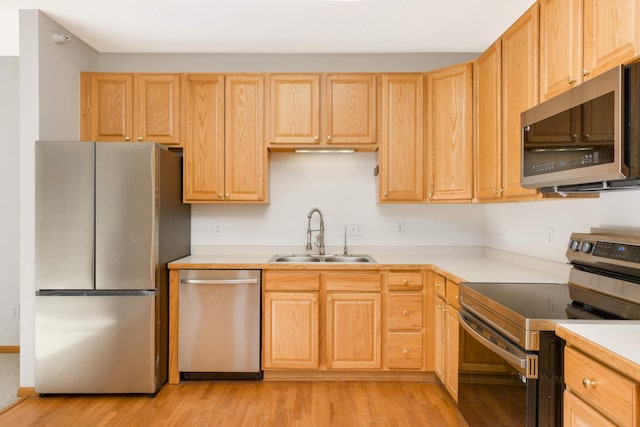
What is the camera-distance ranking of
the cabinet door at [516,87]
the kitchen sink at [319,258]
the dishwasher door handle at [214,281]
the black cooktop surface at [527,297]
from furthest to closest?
1. the kitchen sink at [319,258]
2. the dishwasher door handle at [214,281]
3. the cabinet door at [516,87]
4. the black cooktop surface at [527,297]

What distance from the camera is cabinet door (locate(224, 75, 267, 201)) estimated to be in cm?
321

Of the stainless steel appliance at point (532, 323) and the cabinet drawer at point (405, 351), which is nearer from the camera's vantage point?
the stainless steel appliance at point (532, 323)

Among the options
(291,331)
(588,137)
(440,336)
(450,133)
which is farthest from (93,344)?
(588,137)

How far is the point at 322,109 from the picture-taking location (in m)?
3.21

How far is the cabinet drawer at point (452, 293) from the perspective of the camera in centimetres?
243

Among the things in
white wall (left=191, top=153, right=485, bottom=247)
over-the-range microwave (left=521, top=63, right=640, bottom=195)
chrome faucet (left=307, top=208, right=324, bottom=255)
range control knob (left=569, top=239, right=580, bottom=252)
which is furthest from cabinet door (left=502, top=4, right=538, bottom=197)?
chrome faucet (left=307, top=208, right=324, bottom=255)

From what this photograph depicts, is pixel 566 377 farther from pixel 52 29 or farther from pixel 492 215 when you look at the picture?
pixel 52 29

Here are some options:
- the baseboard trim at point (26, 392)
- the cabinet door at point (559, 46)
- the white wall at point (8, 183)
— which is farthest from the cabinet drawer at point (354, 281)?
the white wall at point (8, 183)

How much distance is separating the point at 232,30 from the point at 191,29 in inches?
11.7

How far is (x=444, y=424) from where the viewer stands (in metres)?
2.40

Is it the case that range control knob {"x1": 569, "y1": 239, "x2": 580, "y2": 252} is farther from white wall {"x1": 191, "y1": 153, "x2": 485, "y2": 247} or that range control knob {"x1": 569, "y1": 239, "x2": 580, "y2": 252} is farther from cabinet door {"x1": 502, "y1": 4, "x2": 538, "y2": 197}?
white wall {"x1": 191, "y1": 153, "x2": 485, "y2": 247}

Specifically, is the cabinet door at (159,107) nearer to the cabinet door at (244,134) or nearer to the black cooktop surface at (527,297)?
the cabinet door at (244,134)

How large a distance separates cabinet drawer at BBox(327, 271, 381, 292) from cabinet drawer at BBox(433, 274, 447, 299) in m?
0.40

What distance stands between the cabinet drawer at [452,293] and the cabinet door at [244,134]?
5.01 feet
